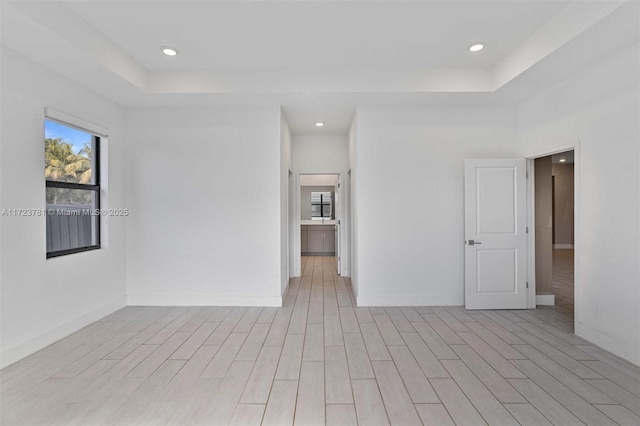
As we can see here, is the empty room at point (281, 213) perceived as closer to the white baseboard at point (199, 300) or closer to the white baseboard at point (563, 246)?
the white baseboard at point (199, 300)

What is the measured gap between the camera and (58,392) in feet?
7.27

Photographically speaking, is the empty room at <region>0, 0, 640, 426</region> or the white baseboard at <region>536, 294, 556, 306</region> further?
the white baseboard at <region>536, 294, 556, 306</region>

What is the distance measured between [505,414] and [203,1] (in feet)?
12.0

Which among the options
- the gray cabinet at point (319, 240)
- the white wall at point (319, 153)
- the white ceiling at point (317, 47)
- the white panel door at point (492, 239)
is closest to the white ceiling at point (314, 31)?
the white ceiling at point (317, 47)

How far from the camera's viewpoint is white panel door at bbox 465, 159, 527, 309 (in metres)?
4.01

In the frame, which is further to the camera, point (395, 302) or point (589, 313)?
point (395, 302)

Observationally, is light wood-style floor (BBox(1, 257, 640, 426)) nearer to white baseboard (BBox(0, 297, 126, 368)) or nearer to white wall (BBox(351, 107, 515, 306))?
white baseboard (BBox(0, 297, 126, 368))

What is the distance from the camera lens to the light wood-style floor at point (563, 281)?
13.9 feet

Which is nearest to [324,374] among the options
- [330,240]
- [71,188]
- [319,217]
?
[71,188]

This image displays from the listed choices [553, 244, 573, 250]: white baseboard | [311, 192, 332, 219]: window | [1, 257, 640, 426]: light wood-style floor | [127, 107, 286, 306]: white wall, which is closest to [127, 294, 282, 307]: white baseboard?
[127, 107, 286, 306]: white wall

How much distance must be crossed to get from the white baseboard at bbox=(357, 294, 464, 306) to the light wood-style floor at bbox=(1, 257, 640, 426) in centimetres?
38

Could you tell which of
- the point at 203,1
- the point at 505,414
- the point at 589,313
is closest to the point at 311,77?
the point at 203,1

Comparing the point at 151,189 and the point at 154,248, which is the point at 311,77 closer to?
the point at 151,189

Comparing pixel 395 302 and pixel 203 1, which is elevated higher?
pixel 203 1
